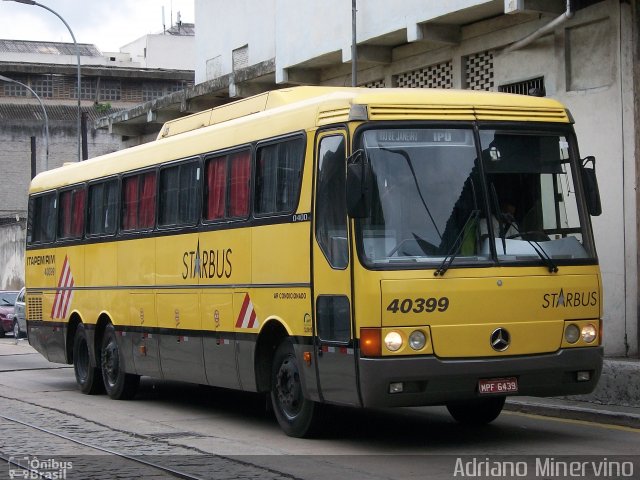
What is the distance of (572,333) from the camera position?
10.8m

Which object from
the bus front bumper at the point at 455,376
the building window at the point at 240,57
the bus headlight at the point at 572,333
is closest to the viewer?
the bus front bumper at the point at 455,376

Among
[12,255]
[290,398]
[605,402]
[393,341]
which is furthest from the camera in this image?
[12,255]

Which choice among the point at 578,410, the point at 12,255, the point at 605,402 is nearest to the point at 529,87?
the point at 605,402

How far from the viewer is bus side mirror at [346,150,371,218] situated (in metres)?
10.1

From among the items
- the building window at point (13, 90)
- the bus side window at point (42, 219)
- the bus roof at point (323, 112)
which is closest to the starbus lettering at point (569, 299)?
the bus roof at point (323, 112)

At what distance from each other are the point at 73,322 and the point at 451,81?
23.2 feet

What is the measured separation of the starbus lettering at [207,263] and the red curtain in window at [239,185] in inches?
18.4

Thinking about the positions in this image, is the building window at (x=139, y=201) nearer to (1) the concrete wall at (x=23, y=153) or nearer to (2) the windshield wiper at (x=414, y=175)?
(2) the windshield wiper at (x=414, y=175)

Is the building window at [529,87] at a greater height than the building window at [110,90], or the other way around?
the building window at [110,90]

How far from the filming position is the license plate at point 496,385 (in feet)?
34.1

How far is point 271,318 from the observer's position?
466 inches

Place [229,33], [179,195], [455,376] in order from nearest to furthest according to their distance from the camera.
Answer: [455,376]
[179,195]
[229,33]

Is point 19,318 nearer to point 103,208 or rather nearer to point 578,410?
point 103,208

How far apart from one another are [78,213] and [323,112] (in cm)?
761
